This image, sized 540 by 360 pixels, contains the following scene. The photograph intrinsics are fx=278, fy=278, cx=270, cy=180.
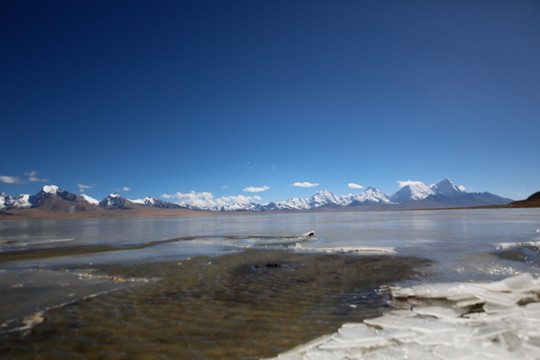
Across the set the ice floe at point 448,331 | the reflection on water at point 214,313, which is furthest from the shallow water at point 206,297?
the ice floe at point 448,331

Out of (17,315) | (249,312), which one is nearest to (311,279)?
(249,312)

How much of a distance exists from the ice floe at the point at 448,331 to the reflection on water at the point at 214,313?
72 centimetres

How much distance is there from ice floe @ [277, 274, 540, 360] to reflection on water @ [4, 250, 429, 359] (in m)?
0.72

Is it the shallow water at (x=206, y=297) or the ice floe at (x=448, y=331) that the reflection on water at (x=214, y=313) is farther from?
the ice floe at (x=448, y=331)

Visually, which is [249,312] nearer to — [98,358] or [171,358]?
[171,358]

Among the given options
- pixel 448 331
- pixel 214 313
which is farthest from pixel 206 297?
→ pixel 448 331

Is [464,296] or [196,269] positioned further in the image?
[196,269]

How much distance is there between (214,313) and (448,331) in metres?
5.85

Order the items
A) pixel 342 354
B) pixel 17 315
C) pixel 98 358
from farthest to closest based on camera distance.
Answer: pixel 17 315 → pixel 98 358 → pixel 342 354

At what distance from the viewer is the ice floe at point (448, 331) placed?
5.00 meters

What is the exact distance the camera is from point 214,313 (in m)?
8.06

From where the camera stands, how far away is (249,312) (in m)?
8.10

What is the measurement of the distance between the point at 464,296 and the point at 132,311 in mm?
9850

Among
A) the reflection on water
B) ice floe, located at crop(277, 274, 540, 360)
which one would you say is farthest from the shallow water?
ice floe, located at crop(277, 274, 540, 360)
